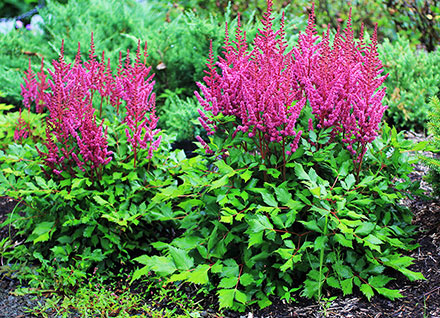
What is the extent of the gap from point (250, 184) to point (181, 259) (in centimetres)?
62

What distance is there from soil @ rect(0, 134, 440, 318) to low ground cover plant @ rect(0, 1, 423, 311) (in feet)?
0.28

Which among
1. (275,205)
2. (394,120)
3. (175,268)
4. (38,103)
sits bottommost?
(394,120)

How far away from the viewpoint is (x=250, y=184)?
2.78 meters

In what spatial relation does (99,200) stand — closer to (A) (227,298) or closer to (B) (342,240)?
(A) (227,298)

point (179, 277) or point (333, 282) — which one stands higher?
point (179, 277)

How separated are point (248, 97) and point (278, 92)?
18cm

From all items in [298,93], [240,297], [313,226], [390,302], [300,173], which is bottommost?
[390,302]

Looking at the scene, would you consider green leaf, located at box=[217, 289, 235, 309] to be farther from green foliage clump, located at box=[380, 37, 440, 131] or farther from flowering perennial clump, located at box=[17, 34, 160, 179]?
green foliage clump, located at box=[380, 37, 440, 131]

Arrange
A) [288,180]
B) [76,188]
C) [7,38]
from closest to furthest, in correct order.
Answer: [288,180] < [76,188] < [7,38]

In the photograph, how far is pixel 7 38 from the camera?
6.64 m

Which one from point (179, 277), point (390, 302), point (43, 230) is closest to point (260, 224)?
point (179, 277)

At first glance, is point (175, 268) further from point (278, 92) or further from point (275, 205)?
point (278, 92)

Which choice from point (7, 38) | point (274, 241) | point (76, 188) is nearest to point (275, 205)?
point (274, 241)

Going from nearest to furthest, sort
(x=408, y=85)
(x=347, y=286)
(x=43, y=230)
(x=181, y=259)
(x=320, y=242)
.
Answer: (x=320, y=242) < (x=347, y=286) < (x=181, y=259) < (x=43, y=230) < (x=408, y=85)
